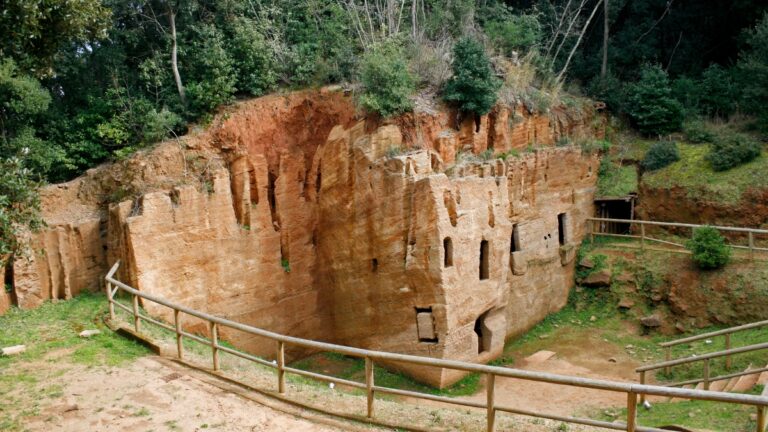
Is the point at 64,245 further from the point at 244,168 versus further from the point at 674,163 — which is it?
the point at 674,163

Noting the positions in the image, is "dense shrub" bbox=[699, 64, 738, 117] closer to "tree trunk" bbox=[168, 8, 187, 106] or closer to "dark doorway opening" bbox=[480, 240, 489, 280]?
"dark doorway opening" bbox=[480, 240, 489, 280]

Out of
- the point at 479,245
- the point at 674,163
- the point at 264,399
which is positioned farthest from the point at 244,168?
the point at 674,163

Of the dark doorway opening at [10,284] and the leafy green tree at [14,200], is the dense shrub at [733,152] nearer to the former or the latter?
the leafy green tree at [14,200]

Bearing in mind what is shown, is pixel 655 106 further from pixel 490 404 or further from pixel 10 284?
pixel 10 284

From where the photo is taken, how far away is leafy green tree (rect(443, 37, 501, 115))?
16.4 metres

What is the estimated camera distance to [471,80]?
647 inches

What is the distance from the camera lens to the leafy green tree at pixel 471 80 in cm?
1639

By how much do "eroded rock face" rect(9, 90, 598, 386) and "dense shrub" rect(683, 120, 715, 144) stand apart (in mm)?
7254

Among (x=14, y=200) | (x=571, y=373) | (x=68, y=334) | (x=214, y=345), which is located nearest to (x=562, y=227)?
(x=571, y=373)

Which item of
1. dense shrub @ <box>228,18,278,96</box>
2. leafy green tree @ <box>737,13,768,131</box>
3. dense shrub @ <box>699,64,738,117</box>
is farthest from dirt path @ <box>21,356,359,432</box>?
dense shrub @ <box>699,64,738,117</box>

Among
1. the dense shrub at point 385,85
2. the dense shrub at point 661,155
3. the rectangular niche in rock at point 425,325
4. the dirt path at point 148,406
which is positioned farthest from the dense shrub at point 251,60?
the dense shrub at point 661,155

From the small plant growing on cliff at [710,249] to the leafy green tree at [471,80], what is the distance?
6.98 meters

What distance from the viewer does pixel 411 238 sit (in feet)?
48.9

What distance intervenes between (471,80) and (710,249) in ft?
26.4
